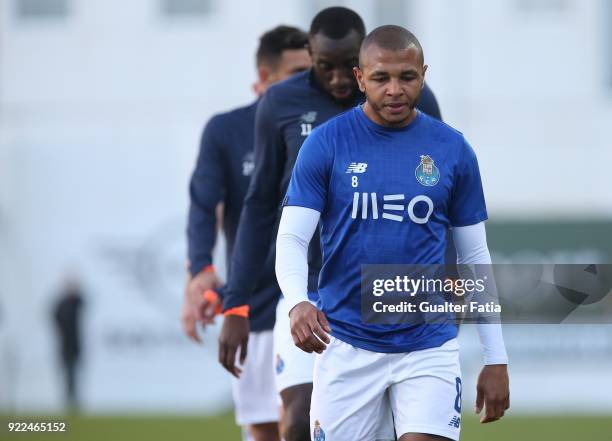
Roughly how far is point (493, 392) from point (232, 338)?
148 centimetres

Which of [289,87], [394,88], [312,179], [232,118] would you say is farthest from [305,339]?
[232,118]

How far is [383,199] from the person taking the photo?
5344 millimetres

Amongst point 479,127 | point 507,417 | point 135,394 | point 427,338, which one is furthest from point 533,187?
point 427,338

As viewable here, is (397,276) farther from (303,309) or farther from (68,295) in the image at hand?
(68,295)

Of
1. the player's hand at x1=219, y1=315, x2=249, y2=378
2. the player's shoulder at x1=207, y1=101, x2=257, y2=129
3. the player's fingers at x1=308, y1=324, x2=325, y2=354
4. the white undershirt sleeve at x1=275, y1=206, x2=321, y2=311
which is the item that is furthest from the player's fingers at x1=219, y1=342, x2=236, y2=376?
the player's shoulder at x1=207, y1=101, x2=257, y2=129

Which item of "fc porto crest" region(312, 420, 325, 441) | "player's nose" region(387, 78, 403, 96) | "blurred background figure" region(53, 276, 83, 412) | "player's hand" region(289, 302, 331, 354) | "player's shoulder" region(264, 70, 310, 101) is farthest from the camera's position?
"blurred background figure" region(53, 276, 83, 412)

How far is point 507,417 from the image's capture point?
746 inches

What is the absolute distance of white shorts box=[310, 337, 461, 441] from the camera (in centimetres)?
532

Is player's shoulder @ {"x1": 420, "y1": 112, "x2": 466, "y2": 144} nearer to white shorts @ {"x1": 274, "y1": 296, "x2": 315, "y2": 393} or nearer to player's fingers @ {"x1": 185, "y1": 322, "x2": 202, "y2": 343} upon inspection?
white shorts @ {"x1": 274, "y1": 296, "x2": 315, "y2": 393}

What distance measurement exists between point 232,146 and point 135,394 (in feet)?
51.7

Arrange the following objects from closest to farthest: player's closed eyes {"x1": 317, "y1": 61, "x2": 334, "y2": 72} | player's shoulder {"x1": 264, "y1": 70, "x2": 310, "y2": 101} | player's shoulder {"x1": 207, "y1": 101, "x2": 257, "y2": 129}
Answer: player's closed eyes {"x1": 317, "y1": 61, "x2": 334, "y2": 72}
player's shoulder {"x1": 264, "y1": 70, "x2": 310, "y2": 101}
player's shoulder {"x1": 207, "y1": 101, "x2": 257, "y2": 129}

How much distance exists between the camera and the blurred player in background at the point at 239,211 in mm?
7719

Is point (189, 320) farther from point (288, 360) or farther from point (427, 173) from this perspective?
point (427, 173)

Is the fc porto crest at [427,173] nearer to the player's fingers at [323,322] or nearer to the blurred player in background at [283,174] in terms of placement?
the player's fingers at [323,322]
